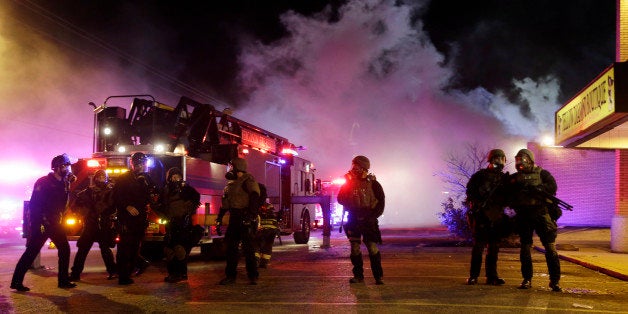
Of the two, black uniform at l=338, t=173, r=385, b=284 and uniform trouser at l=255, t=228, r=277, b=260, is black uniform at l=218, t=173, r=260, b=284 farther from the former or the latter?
uniform trouser at l=255, t=228, r=277, b=260

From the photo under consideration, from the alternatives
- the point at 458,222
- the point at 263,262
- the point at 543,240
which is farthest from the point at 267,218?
the point at 458,222

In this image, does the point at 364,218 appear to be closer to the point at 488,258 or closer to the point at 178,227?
the point at 488,258

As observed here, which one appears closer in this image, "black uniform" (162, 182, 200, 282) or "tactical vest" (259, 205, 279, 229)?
"black uniform" (162, 182, 200, 282)

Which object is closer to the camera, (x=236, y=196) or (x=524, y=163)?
(x=524, y=163)

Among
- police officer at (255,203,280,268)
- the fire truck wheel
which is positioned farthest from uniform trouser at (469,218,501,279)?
the fire truck wheel

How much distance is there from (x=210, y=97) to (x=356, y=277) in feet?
78.6

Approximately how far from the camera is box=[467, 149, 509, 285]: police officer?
714 centimetres

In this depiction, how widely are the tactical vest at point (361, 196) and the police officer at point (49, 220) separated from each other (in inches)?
155

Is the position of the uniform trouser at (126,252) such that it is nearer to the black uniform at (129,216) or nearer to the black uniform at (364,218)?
the black uniform at (129,216)

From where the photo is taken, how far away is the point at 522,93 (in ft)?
110

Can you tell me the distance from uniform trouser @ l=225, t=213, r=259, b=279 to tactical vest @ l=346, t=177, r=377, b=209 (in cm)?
150

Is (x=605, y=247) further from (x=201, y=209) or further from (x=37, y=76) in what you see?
(x=37, y=76)

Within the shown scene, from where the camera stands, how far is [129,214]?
25.5ft

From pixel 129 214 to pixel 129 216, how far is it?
4cm
